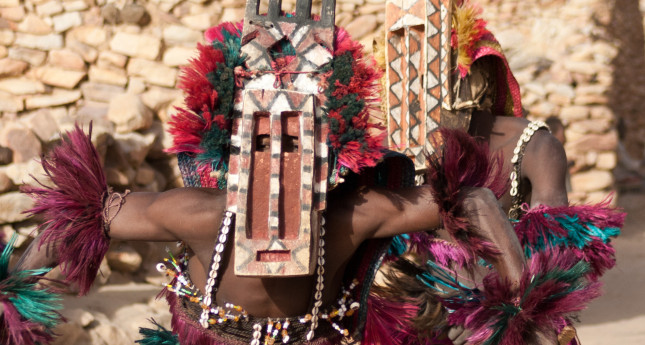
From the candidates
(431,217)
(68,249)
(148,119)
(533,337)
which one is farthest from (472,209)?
(148,119)

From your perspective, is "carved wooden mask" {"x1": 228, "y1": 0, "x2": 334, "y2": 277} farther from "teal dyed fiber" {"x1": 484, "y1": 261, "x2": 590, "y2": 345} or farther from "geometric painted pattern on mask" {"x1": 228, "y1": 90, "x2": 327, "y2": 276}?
"teal dyed fiber" {"x1": 484, "y1": 261, "x2": 590, "y2": 345}

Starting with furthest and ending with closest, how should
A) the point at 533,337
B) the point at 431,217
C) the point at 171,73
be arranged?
the point at 171,73 < the point at 431,217 < the point at 533,337

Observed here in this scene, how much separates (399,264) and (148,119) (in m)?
3.51

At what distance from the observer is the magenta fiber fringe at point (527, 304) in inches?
84.5

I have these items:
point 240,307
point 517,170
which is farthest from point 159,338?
point 517,170

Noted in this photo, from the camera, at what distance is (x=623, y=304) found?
689 cm

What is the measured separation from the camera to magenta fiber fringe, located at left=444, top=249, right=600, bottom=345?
7.04ft

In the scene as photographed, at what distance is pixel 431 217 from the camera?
2320 mm

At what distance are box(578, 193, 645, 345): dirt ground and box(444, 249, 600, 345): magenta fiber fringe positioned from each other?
12.2 feet

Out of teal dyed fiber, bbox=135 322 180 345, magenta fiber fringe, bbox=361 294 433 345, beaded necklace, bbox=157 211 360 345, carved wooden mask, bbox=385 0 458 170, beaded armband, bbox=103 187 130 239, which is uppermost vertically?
carved wooden mask, bbox=385 0 458 170

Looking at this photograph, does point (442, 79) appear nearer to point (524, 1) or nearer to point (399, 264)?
point (399, 264)

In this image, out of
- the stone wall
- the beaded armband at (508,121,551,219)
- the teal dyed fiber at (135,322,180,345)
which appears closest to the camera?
the teal dyed fiber at (135,322,180,345)

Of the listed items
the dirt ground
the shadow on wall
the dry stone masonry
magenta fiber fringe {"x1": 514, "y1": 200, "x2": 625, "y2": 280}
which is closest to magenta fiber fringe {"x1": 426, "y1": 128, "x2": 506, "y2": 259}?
magenta fiber fringe {"x1": 514, "y1": 200, "x2": 625, "y2": 280}

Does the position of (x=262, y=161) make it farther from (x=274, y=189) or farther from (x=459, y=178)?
(x=459, y=178)
